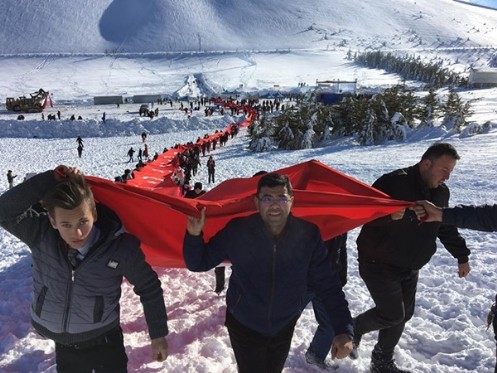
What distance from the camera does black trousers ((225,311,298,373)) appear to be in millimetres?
2436

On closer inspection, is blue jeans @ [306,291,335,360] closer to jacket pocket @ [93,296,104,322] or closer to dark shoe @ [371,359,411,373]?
dark shoe @ [371,359,411,373]

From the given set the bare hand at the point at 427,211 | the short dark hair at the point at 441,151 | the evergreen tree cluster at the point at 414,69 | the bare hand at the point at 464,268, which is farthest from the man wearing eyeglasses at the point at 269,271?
the evergreen tree cluster at the point at 414,69

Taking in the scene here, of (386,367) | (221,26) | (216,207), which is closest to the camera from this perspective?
(216,207)

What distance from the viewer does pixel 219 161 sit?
2098cm

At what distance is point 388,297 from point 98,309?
202 cm

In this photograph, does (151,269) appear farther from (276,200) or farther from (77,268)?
(276,200)

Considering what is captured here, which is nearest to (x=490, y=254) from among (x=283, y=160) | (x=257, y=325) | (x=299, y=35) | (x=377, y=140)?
(x=257, y=325)

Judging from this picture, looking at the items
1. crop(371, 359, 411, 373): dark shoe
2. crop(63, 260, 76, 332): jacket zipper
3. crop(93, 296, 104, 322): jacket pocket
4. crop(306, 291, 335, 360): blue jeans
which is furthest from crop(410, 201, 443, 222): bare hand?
crop(63, 260, 76, 332): jacket zipper

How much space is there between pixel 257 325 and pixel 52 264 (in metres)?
1.18

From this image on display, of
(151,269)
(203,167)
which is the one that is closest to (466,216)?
(151,269)

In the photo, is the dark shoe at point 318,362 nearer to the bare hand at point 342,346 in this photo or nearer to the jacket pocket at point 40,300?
the bare hand at point 342,346

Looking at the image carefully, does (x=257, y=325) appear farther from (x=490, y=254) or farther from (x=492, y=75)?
(x=492, y=75)

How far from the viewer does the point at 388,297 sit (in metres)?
3.06

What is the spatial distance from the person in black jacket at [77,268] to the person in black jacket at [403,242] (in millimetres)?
1611
